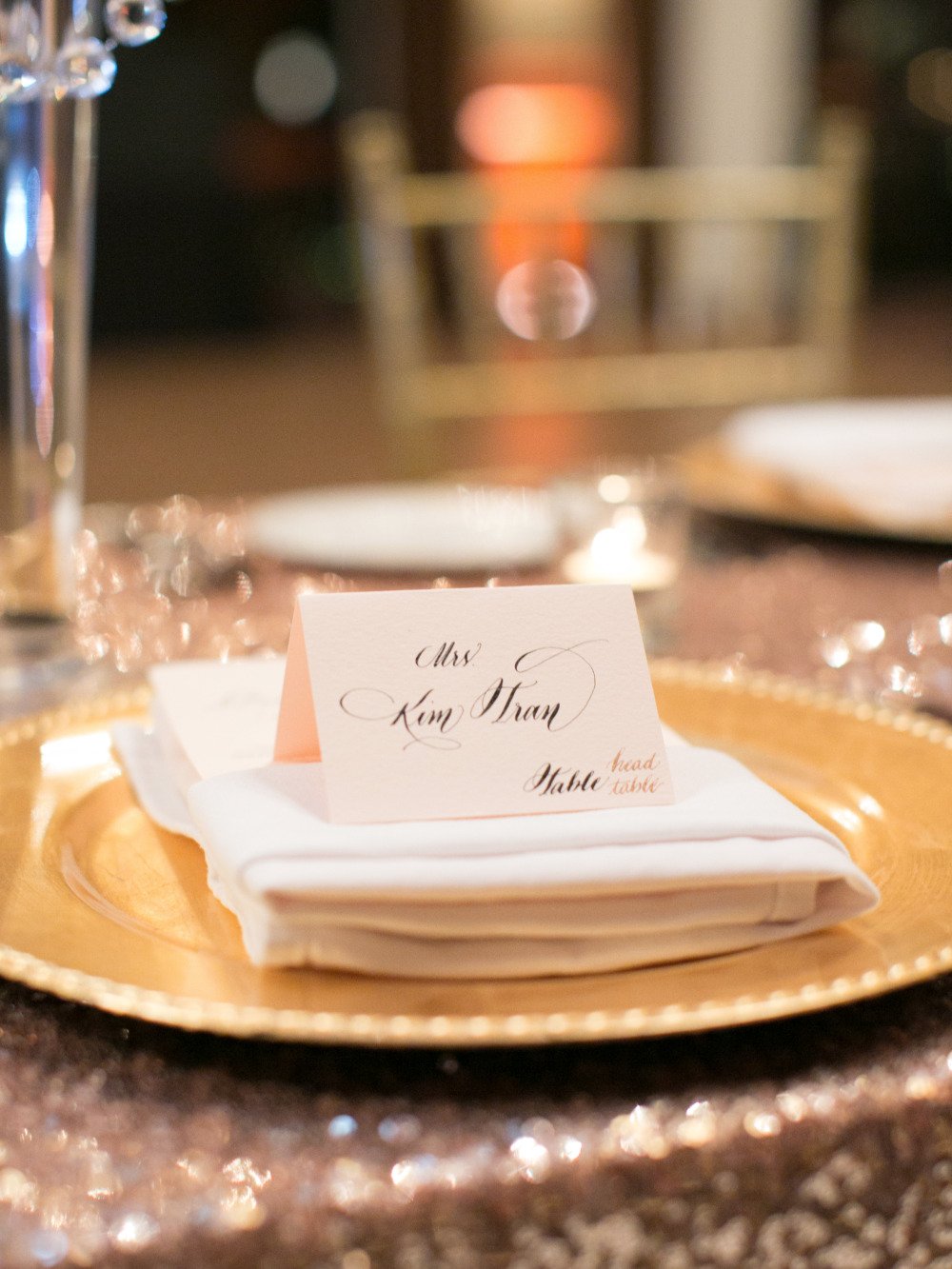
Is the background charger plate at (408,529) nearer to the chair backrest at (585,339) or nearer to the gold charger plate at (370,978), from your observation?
the gold charger plate at (370,978)

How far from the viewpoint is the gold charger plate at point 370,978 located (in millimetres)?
354

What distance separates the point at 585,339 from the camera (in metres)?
2.24

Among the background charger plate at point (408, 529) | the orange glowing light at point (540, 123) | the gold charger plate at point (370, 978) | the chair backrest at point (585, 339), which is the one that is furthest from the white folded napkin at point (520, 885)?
the orange glowing light at point (540, 123)

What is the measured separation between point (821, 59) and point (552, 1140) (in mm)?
8613

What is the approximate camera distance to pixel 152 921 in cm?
42

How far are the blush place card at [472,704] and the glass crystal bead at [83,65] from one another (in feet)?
1.04

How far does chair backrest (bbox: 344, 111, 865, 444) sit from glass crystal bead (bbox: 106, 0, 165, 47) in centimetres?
131

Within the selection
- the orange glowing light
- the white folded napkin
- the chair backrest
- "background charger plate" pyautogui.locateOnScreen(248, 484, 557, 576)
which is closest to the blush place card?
the white folded napkin

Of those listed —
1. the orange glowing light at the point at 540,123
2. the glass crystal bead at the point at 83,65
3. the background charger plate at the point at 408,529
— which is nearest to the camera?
the glass crystal bead at the point at 83,65

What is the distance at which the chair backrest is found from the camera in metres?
2.01

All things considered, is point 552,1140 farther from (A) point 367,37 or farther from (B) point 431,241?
(A) point 367,37

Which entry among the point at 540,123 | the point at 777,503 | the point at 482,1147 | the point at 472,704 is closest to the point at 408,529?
the point at 777,503

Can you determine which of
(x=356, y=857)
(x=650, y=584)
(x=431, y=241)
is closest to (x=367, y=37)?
(x=431, y=241)

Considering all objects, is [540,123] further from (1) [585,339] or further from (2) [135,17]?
(2) [135,17]
